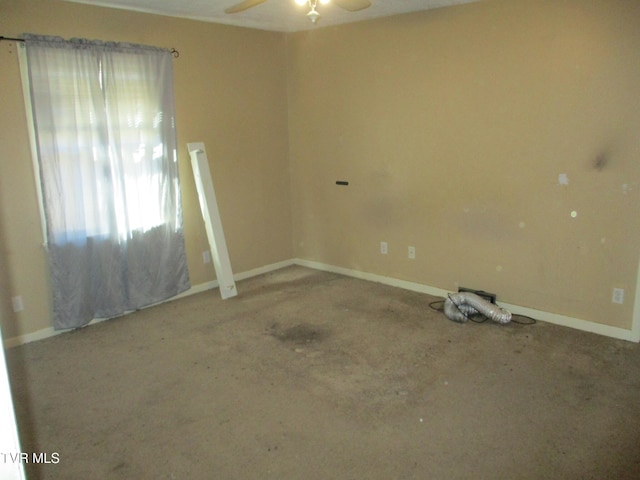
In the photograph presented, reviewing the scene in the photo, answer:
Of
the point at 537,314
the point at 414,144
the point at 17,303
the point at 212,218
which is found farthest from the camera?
the point at 212,218

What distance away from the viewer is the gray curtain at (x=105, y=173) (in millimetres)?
3445

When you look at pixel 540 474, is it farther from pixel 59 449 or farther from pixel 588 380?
pixel 59 449

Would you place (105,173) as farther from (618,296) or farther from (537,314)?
(618,296)

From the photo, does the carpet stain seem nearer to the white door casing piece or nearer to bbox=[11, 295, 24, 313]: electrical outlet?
the white door casing piece

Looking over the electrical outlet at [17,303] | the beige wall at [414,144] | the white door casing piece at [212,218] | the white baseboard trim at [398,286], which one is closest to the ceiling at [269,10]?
the beige wall at [414,144]

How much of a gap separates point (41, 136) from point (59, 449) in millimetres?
2155

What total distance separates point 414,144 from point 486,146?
659 millimetres

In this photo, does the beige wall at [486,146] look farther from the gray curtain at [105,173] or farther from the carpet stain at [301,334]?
the gray curtain at [105,173]

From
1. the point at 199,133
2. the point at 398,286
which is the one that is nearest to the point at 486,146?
the point at 398,286

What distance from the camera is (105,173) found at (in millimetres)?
3736

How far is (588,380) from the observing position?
112 inches

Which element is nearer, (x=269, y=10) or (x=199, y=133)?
(x=269, y=10)

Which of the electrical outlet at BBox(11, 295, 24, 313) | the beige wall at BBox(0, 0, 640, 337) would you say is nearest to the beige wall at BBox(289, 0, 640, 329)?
the beige wall at BBox(0, 0, 640, 337)

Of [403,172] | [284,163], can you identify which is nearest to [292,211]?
[284,163]
